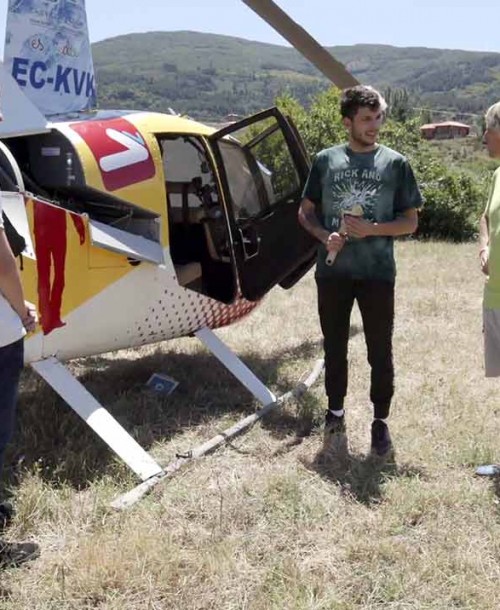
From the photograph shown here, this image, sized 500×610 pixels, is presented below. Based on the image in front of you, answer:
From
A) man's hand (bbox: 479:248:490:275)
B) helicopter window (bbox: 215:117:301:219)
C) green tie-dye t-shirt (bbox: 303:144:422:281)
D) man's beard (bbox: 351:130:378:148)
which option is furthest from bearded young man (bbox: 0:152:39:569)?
helicopter window (bbox: 215:117:301:219)

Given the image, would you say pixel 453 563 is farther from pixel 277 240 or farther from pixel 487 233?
pixel 277 240

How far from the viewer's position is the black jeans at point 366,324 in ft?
12.2

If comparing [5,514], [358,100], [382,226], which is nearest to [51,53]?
[358,100]

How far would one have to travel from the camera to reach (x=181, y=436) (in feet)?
14.0

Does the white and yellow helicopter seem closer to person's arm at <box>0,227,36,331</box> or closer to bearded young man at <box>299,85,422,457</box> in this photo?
bearded young man at <box>299,85,422,457</box>

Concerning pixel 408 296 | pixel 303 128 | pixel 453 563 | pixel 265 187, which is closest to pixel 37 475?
pixel 453 563

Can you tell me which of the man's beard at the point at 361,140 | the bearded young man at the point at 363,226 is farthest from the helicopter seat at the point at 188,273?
the man's beard at the point at 361,140

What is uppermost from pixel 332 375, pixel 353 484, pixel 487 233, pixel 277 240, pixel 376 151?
pixel 376 151

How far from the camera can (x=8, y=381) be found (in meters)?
2.58

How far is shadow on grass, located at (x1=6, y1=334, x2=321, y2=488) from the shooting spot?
3805 millimetres

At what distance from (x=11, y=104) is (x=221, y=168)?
4.47ft

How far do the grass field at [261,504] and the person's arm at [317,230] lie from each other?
1141 millimetres

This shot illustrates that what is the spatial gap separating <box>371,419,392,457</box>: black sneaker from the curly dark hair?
1.61 metres

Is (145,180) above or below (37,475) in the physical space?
above
